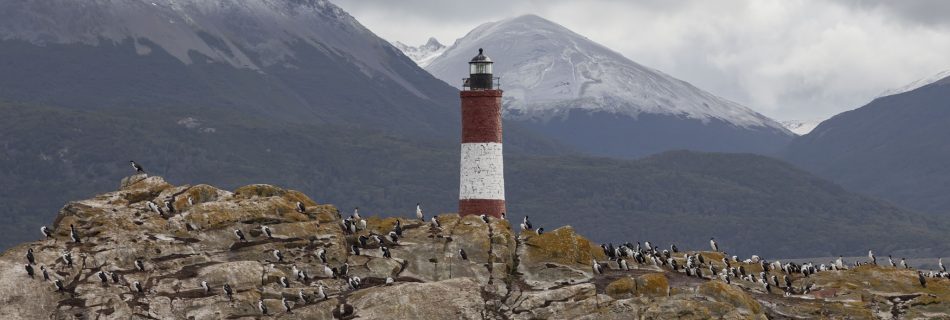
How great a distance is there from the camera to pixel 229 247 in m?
90.8

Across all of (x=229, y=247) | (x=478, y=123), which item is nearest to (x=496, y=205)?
(x=478, y=123)

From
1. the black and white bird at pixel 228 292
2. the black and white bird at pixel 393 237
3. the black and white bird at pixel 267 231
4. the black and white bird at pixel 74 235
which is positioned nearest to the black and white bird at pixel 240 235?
the black and white bird at pixel 267 231

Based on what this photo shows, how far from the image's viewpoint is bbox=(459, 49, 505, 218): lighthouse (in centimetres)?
10431

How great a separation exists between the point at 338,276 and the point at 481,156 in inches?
739

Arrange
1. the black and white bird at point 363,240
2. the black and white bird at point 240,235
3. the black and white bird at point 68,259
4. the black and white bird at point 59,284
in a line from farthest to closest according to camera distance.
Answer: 1. the black and white bird at point 363,240
2. the black and white bird at point 240,235
3. the black and white bird at point 68,259
4. the black and white bird at point 59,284

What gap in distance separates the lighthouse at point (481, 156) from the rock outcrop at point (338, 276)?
9142 millimetres

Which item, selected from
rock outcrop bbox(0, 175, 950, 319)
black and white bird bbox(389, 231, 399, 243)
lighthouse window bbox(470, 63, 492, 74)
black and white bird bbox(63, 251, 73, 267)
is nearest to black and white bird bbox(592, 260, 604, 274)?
rock outcrop bbox(0, 175, 950, 319)

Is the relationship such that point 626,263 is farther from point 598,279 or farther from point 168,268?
point 168,268

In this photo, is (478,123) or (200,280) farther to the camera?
(478,123)

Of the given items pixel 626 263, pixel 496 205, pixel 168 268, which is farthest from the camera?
pixel 496 205

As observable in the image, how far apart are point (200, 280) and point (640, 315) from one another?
75.1 feet

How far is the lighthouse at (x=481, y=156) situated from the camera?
10431cm

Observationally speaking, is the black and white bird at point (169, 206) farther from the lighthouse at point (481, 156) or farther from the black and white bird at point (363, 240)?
the lighthouse at point (481, 156)

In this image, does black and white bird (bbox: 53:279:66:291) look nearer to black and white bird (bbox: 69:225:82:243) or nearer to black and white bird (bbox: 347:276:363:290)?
black and white bird (bbox: 69:225:82:243)
